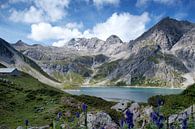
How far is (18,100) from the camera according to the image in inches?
2111

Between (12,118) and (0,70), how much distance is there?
205 ft

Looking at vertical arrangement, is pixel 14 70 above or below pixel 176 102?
above

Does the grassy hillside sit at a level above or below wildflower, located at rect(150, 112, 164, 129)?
below

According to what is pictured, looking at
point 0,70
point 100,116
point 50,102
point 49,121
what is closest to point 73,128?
point 100,116

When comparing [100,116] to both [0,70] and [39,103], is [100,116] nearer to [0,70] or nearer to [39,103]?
[39,103]

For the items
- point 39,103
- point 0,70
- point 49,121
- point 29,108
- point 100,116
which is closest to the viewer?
point 100,116

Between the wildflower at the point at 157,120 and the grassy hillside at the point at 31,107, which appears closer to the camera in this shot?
the wildflower at the point at 157,120

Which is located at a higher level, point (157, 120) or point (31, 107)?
point (157, 120)

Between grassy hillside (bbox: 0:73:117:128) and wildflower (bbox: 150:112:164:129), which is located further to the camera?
grassy hillside (bbox: 0:73:117:128)

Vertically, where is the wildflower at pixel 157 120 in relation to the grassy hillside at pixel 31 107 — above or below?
above

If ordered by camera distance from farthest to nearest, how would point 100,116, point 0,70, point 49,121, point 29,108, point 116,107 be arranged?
point 0,70
point 116,107
point 29,108
point 49,121
point 100,116

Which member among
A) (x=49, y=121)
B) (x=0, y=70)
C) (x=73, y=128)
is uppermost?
(x=0, y=70)

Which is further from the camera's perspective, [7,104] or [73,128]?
[7,104]

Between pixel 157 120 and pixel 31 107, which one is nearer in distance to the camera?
pixel 157 120
